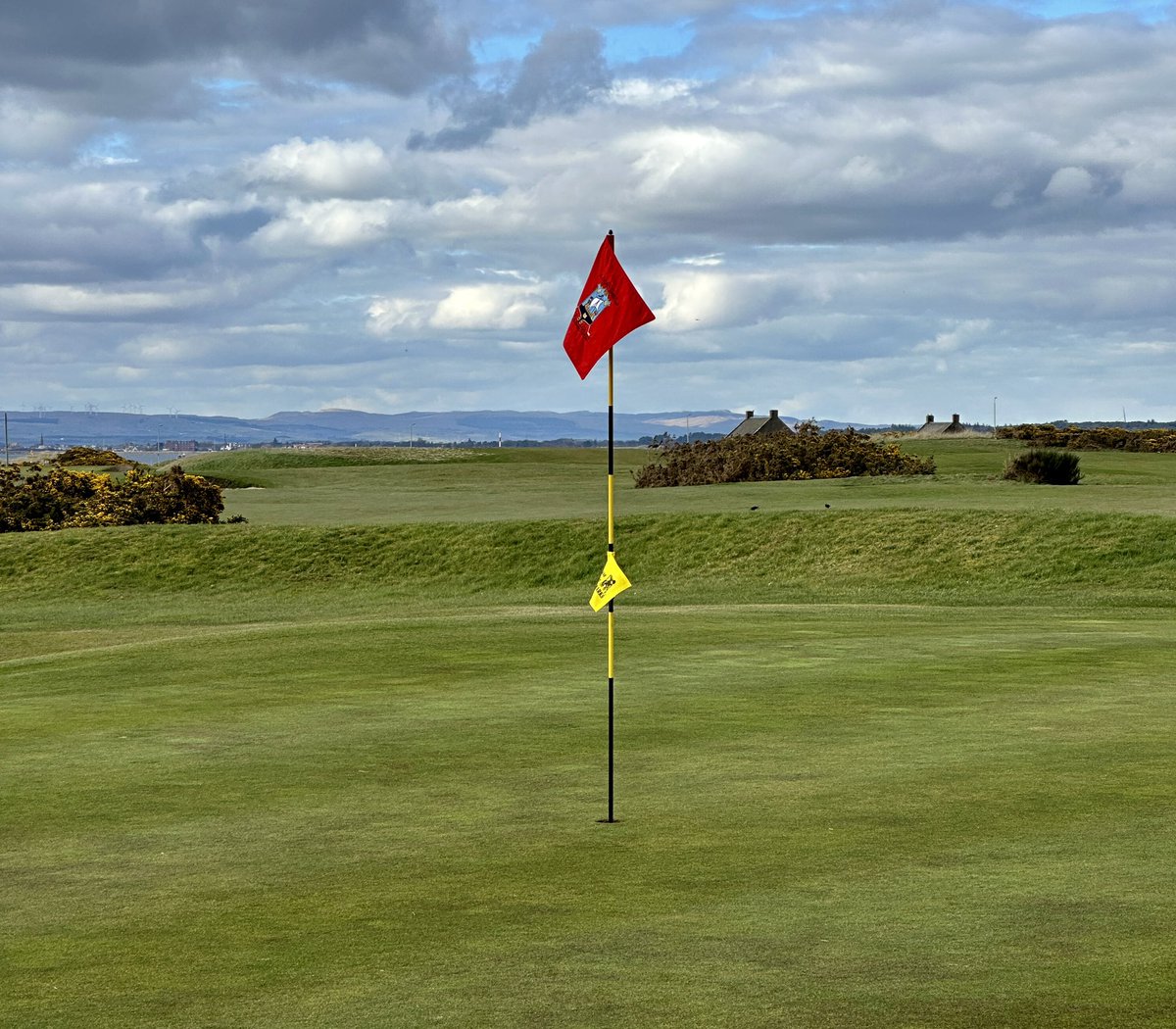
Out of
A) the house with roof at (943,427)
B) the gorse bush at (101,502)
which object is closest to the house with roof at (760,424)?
the house with roof at (943,427)

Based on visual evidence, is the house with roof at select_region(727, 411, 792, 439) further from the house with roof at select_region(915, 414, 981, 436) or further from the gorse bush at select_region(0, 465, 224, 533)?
the gorse bush at select_region(0, 465, 224, 533)

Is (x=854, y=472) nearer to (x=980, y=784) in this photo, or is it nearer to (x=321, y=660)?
(x=321, y=660)

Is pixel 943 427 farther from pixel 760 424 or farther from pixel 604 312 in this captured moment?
pixel 604 312

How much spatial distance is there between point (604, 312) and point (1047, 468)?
46.0 metres

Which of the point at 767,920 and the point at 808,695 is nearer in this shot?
the point at 767,920

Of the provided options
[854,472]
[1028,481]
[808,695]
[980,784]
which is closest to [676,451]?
[854,472]

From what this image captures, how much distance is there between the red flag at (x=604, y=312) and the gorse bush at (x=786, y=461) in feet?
186

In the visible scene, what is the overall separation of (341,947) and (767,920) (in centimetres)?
222

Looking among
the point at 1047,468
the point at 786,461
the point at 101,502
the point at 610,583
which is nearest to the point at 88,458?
the point at 101,502

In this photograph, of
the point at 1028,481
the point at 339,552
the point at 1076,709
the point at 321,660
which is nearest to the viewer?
the point at 1076,709

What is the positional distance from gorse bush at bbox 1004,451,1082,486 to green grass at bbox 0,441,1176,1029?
26.8m

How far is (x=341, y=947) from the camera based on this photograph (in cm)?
849

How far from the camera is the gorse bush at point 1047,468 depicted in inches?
2221

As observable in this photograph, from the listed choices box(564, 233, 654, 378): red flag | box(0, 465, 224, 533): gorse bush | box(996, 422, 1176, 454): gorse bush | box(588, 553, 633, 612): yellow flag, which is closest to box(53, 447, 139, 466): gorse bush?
box(0, 465, 224, 533): gorse bush
